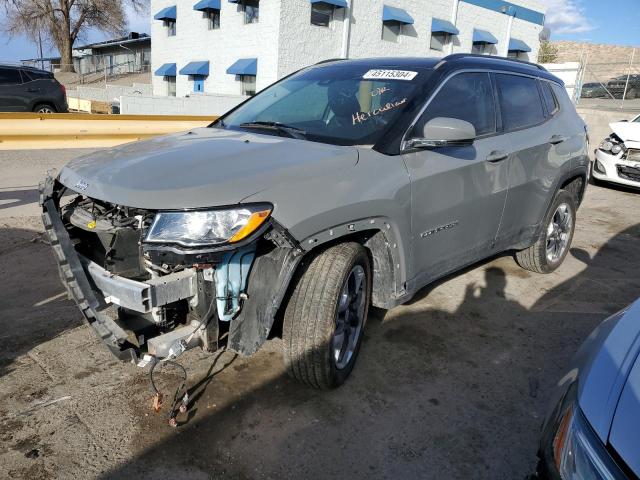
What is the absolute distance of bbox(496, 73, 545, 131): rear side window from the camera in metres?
3.90

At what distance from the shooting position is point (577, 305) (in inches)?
170

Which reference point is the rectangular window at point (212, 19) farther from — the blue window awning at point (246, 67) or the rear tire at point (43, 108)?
the rear tire at point (43, 108)

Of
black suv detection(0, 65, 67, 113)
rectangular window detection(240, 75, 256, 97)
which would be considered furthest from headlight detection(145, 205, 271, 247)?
rectangular window detection(240, 75, 256, 97)

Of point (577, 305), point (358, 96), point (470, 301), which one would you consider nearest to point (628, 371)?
point (358, 96)

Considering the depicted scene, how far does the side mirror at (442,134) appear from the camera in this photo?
2893mm

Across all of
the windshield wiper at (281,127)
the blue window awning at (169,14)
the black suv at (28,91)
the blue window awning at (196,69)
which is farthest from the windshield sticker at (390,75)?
the blue window awning at (169,14)

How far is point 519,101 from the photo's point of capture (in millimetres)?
4117

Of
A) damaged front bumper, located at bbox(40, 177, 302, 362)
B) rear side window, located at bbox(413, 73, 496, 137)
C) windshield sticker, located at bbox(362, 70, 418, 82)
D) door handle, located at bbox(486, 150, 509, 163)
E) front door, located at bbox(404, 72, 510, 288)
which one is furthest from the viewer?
door handle, located at bbox(486, 150, 509, 163)

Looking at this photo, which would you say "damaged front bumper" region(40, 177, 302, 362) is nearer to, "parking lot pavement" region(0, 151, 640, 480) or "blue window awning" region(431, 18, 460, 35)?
"parking lot pavement" region(0, 151, 640, 480)

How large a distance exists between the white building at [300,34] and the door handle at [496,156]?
16.0 metres

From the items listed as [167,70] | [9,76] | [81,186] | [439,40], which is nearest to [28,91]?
[9,76]

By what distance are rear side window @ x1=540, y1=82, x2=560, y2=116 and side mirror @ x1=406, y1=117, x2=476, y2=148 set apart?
79.2 inches

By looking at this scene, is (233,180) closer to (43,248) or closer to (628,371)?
(628,371)

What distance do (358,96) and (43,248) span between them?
3.48 m
